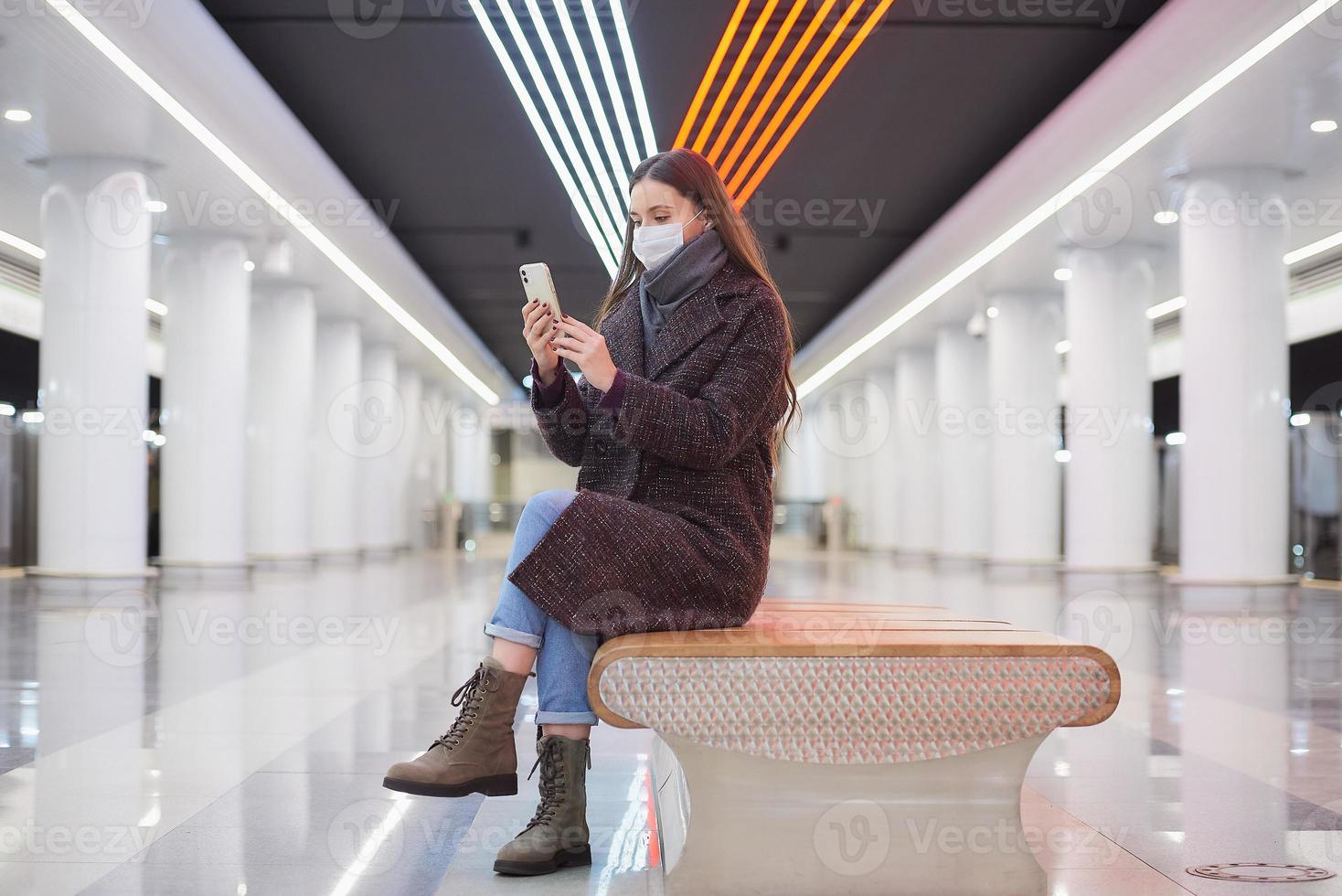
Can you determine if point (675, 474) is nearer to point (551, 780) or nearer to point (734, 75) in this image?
point (551, 780)

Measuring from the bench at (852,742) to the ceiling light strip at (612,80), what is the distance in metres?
8.21

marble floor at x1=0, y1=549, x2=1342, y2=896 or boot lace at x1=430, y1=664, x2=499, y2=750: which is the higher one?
boot lace at x1=430, y1=664, x2=499, y2=750

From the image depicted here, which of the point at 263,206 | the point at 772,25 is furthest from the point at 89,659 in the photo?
the point at 263,206

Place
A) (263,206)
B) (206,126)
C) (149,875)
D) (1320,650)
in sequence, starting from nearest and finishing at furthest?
(149,875) → (1320,650) → (206,126) → (263,206)

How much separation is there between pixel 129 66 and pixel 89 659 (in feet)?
17.1

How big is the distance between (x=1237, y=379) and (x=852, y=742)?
11172mm

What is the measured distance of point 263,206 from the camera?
48.8 feet

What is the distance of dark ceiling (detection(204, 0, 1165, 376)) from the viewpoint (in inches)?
430

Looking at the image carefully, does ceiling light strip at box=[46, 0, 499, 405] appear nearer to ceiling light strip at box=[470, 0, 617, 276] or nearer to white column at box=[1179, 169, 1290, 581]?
ceiling light strip at box=[470, 0, 617, 276]

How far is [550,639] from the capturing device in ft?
9.29

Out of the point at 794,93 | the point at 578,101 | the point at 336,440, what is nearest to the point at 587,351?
the point at 794,93

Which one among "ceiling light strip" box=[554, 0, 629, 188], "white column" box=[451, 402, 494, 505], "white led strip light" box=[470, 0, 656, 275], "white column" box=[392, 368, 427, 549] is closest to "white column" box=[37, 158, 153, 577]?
"white led strip light" box=[470, 0, 656, 275]

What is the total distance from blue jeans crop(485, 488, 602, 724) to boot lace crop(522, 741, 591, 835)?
0.21 ft

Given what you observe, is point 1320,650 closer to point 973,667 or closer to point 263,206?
point 973,667
